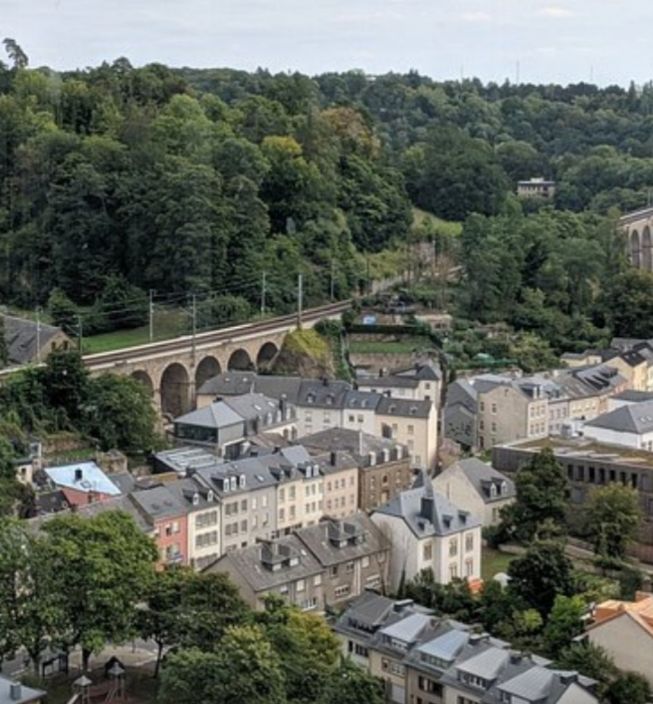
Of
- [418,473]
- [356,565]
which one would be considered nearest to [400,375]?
[418,473]

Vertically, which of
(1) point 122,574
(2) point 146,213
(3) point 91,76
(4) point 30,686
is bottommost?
(4) point 30,686

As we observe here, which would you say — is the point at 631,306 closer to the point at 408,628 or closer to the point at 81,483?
the point at 81,483

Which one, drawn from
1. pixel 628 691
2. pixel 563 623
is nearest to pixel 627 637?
pixel 628 691

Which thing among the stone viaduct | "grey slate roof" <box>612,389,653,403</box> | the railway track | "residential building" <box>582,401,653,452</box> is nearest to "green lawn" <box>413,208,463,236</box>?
the stone viaduct

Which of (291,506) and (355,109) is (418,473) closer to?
(291,506)

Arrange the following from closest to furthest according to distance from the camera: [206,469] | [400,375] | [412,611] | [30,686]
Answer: [30,686]
[412,611]
[206,469]
[400,375]

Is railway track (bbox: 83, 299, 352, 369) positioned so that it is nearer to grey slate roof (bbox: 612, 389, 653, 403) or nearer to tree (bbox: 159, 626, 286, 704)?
grey slate roof (bbox: 612, 389, 653, 403)

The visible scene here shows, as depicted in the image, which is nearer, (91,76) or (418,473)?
(418,473)
